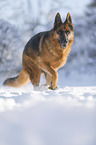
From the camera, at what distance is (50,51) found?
423 cm

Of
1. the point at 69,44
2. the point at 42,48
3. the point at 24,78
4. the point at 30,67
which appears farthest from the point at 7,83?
the point at 69,44

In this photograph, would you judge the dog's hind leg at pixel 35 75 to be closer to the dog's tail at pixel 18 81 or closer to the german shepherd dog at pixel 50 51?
the german shepherd dog at pixel 50 51

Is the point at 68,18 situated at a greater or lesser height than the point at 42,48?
greater

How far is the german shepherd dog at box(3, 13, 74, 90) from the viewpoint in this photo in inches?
161

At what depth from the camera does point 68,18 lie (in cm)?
415

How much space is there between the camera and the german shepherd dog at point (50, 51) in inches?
161

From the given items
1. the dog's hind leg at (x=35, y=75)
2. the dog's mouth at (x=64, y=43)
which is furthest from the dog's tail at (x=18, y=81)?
the dog's mouth at (x=64, y=43)

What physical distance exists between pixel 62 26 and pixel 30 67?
1.15 metres

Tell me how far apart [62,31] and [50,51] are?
473 mm

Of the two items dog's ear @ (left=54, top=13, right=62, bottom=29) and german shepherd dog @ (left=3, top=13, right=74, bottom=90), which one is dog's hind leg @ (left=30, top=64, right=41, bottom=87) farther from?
dog's ear @ (left=54, top=13, right=62, bottom=29)

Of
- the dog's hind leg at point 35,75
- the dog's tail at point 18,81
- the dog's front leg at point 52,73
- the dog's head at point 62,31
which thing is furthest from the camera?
the dog's tail at point 18,81

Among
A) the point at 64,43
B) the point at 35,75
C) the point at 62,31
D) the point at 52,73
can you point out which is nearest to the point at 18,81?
the point at 35,75

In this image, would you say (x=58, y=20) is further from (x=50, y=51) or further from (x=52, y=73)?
(x=52, y=73)

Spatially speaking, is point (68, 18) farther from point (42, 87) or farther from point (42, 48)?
point (42, 87)
